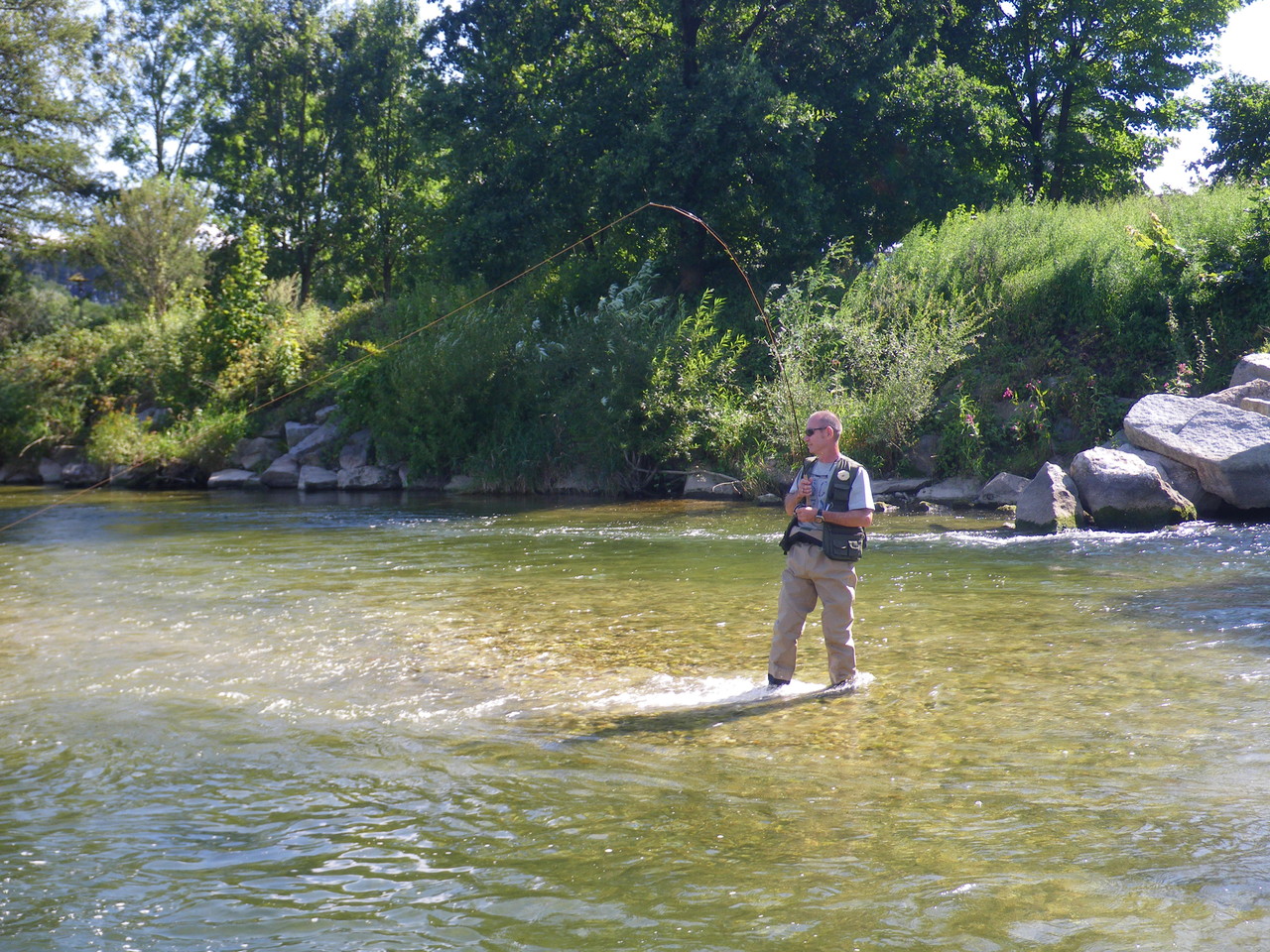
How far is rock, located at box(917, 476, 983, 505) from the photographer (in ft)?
53.3

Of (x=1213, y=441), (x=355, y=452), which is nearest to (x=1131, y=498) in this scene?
(x=1213, y=441)

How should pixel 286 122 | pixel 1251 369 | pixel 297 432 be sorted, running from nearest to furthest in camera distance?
pixel 1251 369 < pixel 297 432 < pixel 286 122

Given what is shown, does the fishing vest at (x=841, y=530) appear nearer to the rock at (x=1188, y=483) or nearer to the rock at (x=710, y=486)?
the rock at (x=1188, y=483)

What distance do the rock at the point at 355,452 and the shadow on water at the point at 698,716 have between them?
59.3 feet

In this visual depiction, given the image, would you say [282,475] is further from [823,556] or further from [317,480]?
[823,556]

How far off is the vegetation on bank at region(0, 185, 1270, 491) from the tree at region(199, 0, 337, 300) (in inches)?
677

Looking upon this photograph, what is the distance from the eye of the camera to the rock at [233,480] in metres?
23.9

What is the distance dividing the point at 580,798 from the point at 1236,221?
692 inches

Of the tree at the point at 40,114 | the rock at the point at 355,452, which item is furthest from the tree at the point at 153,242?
the rock at the point at 355,452

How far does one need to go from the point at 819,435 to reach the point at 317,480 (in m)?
18.0

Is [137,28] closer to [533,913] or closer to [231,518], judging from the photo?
[231,518]

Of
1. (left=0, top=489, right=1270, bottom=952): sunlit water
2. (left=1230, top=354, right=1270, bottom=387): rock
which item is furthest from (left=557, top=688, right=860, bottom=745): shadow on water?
(left=1230, top=354, right=1270, bottom=387): rock

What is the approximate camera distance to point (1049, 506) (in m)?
13.2

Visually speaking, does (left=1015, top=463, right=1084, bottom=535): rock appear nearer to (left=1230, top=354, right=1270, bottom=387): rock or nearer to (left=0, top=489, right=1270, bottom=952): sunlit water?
(left=0, top=489, right=1270, bottom=952): sunlit water
